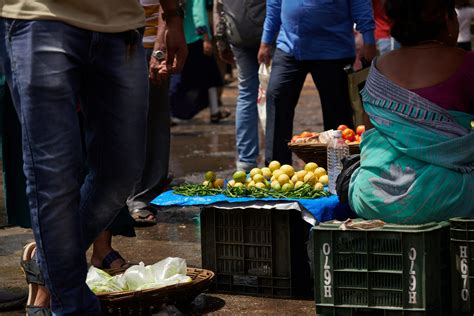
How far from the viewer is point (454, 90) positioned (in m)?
4.92

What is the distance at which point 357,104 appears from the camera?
7793 mm

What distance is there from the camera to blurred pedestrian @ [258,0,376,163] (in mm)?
7727

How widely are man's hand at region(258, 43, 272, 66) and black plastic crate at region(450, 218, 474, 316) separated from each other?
12.3ft

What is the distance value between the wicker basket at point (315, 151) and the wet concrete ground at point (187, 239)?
2.60ft

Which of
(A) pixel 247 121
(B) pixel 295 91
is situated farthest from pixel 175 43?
(A) pixel 247 121

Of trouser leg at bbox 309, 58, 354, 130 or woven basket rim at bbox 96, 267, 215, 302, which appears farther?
trouser leg at bbox 309, 58, 354, 130

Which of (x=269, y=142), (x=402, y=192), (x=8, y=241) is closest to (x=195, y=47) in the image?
(x=269, y=142)

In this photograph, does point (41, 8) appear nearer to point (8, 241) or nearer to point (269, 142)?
point (8, 241)

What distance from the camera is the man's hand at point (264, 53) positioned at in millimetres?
8258

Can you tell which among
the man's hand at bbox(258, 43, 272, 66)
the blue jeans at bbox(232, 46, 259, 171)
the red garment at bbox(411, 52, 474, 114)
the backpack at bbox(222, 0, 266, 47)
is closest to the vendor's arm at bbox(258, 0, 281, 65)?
the man's hand at bbox(258, 43, 272, 66)

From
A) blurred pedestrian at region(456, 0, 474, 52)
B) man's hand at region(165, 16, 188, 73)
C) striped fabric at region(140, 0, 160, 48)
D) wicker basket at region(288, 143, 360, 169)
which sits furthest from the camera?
blurred pedestrian at region(456, 0, 474, 52)

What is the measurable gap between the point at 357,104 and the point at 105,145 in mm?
3472

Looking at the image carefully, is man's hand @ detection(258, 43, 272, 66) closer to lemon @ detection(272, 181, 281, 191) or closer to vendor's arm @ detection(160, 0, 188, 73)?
lemon @ detection(272, 181, 281, 191)

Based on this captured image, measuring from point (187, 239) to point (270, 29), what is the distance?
188cm
